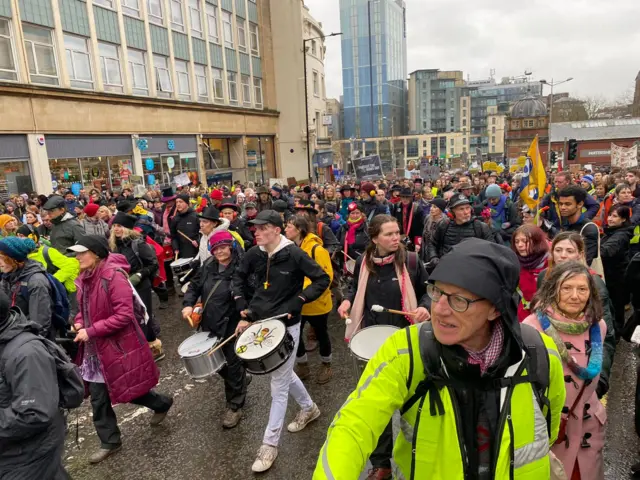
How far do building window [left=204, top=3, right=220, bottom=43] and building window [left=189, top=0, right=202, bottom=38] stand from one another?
0.82 m

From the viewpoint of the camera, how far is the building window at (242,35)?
31533 mm

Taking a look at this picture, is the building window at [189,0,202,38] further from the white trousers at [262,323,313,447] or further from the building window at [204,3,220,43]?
the white trousers at [262,323,313,447]

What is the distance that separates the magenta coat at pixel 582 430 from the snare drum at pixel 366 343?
128 centimetres

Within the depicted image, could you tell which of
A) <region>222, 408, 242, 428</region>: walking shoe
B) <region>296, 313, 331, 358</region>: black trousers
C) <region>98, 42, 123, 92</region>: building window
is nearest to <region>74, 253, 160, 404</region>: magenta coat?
<region>222, 408, 242, 428</region>: walking shoe

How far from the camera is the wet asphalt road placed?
150 inches

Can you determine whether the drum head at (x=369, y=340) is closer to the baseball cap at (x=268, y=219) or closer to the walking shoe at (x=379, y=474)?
the walking shoe at (x=379, y=474)

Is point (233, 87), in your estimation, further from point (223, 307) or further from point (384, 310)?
point (384, 310)

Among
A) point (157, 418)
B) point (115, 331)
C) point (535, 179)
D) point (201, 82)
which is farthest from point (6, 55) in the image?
point (535, 179)

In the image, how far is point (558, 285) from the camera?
9.57 ft

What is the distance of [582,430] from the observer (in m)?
2.75

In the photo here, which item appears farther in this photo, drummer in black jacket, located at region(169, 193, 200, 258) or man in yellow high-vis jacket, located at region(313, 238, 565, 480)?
drummer in black jacket, located at region(169, 193, 200, 258)

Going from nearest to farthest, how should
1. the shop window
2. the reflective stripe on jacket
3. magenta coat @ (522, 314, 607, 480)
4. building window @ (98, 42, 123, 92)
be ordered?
the reflective stripe on jacket
magenta coat @ (522, 314, 607, 480)
building window @ (98, 42, 123, 92)
the shop window

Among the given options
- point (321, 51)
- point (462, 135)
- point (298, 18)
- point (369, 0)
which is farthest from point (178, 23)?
point (369, 0)

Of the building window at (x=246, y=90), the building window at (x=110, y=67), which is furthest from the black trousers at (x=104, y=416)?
the building window at (x=246, y=90)
